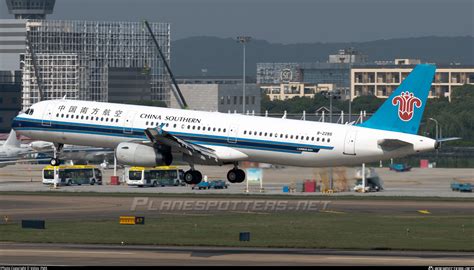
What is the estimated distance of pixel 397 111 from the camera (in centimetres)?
10462

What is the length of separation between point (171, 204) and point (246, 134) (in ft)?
130

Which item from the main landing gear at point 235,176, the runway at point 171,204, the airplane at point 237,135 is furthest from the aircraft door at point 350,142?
the runway at point 171,204

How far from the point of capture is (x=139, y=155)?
10275 centimetres

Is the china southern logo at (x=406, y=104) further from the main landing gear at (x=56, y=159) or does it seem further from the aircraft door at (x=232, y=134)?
the main landing gear at (x=56, y=159)

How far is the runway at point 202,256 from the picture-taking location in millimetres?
77688

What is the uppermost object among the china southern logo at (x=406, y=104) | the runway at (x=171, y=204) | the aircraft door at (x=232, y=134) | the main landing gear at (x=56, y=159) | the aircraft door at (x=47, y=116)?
the china southern logo at (x=406, y=104)

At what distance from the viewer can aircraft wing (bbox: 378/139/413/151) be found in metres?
102

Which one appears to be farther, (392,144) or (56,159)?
(56,159)

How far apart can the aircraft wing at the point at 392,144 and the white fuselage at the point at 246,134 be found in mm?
287

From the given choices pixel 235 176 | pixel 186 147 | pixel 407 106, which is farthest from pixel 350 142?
pixel 186 147

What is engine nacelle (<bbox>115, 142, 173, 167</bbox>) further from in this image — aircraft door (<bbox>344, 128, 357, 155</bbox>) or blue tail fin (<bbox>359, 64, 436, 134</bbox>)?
blue tail fin (<bbox>359, 64, 436, 134</bbox>)

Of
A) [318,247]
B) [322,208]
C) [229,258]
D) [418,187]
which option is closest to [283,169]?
[418,187]

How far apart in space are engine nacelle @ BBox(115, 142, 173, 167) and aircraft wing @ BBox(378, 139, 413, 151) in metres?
19.1

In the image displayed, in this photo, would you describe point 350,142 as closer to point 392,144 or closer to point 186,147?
point 392,144
